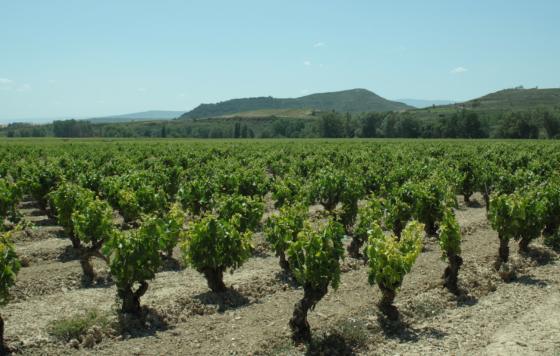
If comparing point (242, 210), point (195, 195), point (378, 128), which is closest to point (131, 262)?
point (242, 210)

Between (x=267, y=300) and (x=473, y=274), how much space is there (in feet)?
18.8

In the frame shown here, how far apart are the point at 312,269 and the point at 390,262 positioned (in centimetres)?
167

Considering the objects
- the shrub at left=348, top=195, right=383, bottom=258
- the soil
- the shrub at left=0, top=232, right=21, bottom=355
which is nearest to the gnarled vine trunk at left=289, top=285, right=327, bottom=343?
the soil

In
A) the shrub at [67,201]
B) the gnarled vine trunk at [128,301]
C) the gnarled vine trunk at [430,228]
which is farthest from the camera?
the gnarled vine trunk at [430,228]

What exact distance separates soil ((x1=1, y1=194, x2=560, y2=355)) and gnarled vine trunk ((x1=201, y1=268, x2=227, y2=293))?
0.80ft

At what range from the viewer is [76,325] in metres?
9.54

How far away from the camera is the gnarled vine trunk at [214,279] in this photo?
11.6m

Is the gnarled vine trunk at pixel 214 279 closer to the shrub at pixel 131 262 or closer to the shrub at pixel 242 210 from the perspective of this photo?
the shrub at pixel 131 262

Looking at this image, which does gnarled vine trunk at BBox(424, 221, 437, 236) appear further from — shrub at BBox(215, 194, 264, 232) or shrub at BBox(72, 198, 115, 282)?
shrub at BBox(72, 198, 115, 282)

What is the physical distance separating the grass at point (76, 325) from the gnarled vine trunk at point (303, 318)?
375cm

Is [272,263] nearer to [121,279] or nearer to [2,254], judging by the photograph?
[121,279]

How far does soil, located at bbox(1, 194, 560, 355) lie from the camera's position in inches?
362

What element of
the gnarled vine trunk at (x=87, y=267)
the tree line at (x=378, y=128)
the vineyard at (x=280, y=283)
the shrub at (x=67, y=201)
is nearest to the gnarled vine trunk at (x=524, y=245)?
the vineyard at (x=280, y=283)

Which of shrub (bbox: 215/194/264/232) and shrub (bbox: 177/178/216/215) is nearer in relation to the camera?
shrub (bbox: 215/194/264/232)
